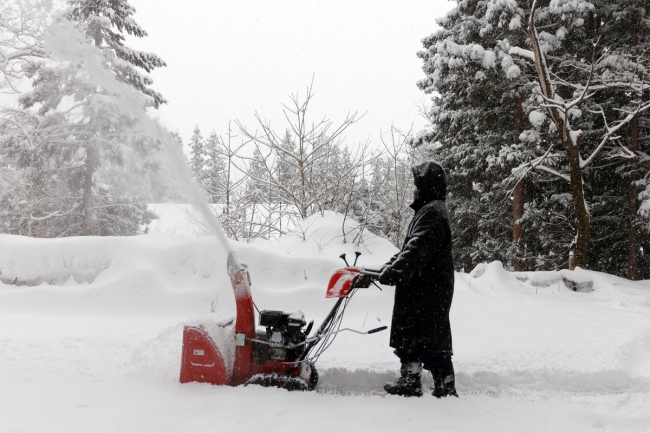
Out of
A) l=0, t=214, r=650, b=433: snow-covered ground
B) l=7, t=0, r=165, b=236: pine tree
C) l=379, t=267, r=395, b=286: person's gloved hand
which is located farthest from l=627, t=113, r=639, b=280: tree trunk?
l=7, t=0, r=165, b=236: pine tree

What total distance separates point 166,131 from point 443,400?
3.21 m

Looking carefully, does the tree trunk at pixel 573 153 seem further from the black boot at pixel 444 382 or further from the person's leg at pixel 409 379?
the person's leg at pixel 409 379

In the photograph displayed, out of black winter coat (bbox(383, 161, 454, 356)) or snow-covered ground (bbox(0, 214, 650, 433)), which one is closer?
snow-covered ground (bbox(0, 214, 650, 433))

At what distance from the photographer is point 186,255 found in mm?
6426

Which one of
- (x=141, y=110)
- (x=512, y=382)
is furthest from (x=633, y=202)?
(x=141, y=110)

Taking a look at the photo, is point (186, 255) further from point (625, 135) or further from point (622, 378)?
point (625, 135)

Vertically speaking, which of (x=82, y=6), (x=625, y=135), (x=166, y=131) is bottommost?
(x=166, y=131)

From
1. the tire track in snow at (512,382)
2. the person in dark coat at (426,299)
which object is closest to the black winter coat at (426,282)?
the person in dark coat at (426,299)

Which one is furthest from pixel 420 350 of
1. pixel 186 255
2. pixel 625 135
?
pixel 625 135

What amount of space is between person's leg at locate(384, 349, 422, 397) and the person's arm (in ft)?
2.09

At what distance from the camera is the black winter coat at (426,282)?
304 centimetres

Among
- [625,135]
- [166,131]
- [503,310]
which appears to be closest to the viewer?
[166,131]

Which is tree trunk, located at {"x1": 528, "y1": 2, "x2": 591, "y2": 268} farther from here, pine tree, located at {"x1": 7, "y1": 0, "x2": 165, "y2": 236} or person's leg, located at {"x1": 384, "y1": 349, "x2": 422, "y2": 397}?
pine tree, located at {"x1": 7, "y1": 0, "x2": 165, "y2": 236}

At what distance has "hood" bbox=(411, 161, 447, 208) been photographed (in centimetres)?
325
